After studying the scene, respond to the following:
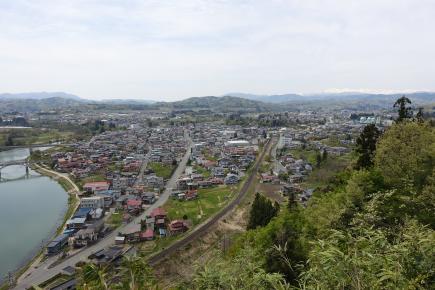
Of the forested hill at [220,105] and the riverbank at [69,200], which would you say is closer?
the riverbank at [69,200]

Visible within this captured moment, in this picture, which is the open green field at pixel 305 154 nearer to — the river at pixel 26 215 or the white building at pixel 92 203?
the white building at pixel 92 203

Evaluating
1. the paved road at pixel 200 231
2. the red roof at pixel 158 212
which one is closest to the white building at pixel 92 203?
the red roof at pixel 158 212

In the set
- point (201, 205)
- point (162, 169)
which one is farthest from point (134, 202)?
point (162, 169)

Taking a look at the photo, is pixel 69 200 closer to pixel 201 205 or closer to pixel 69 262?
pixel 201 205

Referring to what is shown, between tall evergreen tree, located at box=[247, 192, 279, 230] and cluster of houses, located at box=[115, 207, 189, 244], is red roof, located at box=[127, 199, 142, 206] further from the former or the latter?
tall evergreen tree, located at box=[247, 192, 279, 230]

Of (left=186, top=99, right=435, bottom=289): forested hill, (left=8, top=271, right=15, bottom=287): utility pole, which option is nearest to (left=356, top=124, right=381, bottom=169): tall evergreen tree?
(left=186, top=99, right=435, bottom=289): forested hill

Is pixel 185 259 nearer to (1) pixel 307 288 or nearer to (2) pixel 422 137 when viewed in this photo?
(2) pixel 422 137

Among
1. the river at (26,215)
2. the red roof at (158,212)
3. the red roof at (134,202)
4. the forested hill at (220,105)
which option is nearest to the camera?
the river at (26,215)
